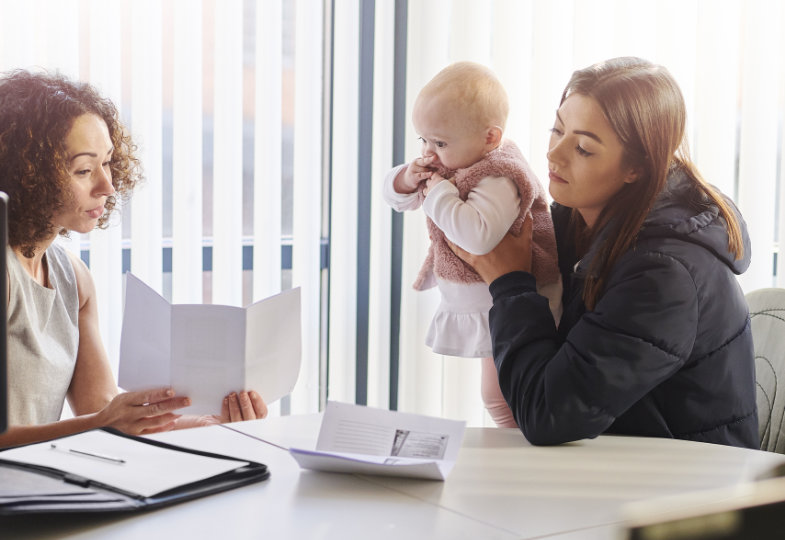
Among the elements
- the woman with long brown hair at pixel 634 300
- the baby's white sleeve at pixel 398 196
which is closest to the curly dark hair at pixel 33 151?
the baby's white sleeve at pixel 398 196

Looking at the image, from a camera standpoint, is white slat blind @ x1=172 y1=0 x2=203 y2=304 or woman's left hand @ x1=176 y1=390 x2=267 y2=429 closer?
woman's left hand @ x1=176 y1=390 x2=267 y2=429

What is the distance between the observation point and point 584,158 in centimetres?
158

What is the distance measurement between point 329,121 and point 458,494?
2007 mm

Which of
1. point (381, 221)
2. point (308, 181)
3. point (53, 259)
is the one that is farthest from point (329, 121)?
point (53, 259)

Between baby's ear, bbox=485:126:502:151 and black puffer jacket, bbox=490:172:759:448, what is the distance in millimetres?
394

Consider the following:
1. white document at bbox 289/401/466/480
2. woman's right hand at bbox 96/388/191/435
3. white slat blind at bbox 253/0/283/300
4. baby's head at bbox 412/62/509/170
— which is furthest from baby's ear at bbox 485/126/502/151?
white slat blind at bbox 253/0/283/300

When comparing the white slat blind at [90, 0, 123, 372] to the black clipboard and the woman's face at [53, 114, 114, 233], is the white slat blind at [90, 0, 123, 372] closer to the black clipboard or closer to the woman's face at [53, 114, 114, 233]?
the woman's face at [53, 114, 114, 233]

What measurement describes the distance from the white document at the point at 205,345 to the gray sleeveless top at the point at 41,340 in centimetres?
25

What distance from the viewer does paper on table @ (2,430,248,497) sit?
1.15m

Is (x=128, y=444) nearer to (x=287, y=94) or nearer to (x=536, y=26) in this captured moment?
(x=287, y=94)

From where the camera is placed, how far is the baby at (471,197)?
1.78 meters

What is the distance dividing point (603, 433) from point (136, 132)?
1.69m

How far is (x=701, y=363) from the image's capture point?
4.92 ft

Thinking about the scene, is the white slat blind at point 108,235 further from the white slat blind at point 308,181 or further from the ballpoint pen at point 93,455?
the ballpoint pen at point 93,455
